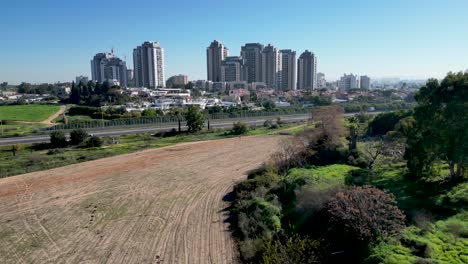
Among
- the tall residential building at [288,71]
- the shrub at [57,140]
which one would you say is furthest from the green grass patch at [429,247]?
the tall residential building at [288,71]

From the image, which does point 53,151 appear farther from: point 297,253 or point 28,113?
point 28,113

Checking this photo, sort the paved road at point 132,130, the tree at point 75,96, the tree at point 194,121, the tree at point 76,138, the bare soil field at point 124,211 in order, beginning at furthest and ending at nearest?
1. the tree at point 75,96
2. the tree at point 194,121
3. the paved road at point 132,130
4. the tree at point 76,138
5. the bare soil field at point 124,211

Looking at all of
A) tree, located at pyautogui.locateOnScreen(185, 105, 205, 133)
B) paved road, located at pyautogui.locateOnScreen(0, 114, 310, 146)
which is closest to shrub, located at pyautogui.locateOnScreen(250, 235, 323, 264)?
tree, located at pyautogui.locateOnScreen(185, 105, 205, 133)

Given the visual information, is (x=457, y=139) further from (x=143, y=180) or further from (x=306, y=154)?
(x=143, y=180)

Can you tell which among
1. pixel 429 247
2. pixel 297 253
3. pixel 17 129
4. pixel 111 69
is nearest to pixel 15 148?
pixel 17 129

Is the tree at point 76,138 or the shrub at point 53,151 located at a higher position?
the tree at point 76,138

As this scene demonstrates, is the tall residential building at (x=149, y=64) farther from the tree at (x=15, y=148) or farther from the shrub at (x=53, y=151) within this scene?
the shrub at (x=53, y=151)

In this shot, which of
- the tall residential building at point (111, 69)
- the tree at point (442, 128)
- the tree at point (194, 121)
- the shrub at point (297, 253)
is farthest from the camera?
the tall residential building at point (111, 69)

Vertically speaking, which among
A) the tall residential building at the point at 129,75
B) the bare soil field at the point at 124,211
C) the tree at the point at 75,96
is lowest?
the bare soil field at the point at 124,211
